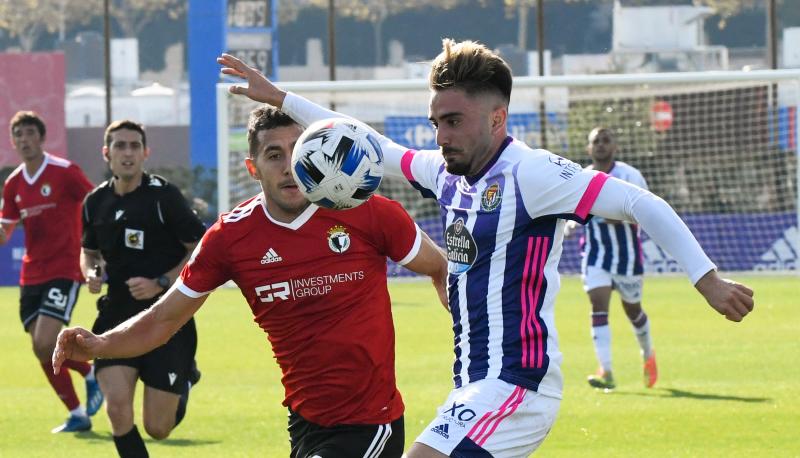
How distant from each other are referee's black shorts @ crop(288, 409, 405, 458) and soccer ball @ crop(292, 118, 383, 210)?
3.17 ft

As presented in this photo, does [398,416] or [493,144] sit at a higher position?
[493,144]

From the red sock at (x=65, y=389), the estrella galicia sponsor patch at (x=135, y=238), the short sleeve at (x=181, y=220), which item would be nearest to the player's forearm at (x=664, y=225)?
the short sleeve at (x=181, y=220)

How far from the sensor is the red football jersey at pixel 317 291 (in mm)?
5832

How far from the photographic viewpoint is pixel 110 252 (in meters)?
A: 9.30

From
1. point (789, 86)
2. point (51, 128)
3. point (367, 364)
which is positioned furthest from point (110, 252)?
point (51, 128)

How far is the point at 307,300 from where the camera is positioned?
585cm

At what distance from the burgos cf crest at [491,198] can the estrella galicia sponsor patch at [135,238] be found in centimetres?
431

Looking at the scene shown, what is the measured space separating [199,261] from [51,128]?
4456 cm

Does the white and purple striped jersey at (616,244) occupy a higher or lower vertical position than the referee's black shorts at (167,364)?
higher

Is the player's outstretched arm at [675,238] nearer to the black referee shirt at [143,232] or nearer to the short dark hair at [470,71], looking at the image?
the short dark hair at [470,71]

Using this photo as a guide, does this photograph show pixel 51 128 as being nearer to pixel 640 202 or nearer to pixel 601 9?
pixel 601 9

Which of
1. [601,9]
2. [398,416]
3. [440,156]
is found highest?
[601,9]

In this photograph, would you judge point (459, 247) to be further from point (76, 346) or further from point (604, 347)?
point (604, 347)

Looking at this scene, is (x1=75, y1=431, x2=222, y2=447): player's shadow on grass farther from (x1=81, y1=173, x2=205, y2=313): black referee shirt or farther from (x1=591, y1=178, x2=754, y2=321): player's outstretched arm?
(x1=591, y1=178, x2=754, y2=321): player's outstretched arm
